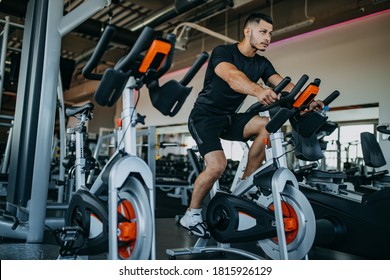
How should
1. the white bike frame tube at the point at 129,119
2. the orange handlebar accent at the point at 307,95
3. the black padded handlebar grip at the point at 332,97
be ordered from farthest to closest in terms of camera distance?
1. the black padded handlebar grip at the point at 332,97
2. the orange handlebar accent at the point at 307,95
3. the white bike frame tube at the point at 129,119

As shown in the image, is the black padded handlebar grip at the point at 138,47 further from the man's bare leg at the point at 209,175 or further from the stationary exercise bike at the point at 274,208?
the man's bare leg at the point at 209,175

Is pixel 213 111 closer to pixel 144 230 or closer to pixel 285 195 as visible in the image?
pixel 285 195

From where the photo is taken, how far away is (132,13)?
7.52 meters

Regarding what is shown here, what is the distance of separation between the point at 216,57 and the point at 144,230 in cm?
107

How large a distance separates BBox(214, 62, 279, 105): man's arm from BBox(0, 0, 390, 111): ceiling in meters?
1.74

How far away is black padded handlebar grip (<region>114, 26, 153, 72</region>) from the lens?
1.30m

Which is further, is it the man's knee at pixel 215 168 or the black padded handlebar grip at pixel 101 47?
the man's knee at pixel 215 168

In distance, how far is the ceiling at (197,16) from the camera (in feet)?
15.2

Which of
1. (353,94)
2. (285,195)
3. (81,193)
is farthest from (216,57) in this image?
(353,94)

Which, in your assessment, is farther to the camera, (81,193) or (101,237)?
(81,193)

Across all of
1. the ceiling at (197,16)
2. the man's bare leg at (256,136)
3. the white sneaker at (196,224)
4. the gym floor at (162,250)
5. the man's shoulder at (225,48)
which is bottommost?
the gym floor at (162,250)

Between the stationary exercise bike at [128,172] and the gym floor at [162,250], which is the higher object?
the stationary exercise bike at [128,172]

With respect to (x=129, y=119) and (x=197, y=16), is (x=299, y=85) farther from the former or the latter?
(x=197, y=16)

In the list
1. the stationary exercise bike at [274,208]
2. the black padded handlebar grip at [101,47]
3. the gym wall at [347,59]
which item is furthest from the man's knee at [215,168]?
the gym wall at [347,59]
